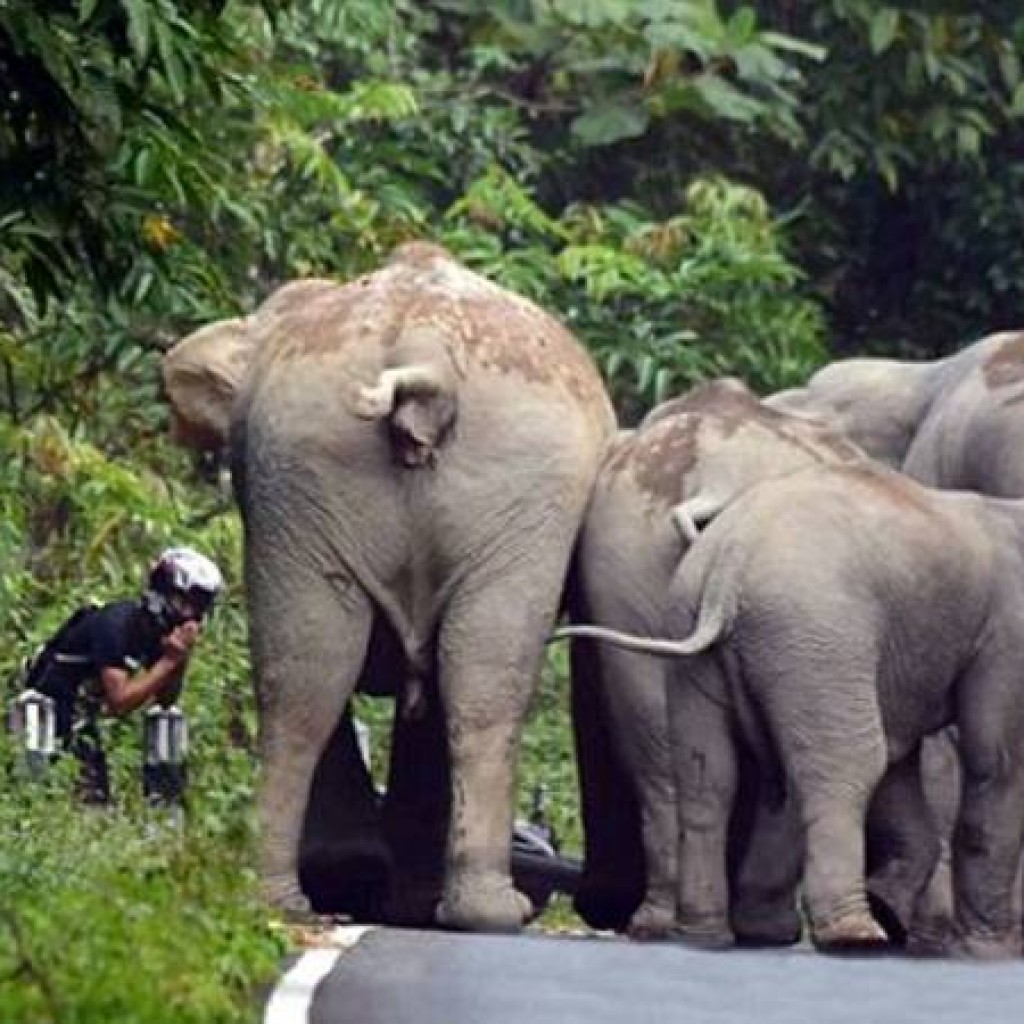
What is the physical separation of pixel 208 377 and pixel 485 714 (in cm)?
154

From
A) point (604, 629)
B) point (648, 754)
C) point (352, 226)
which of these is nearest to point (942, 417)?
point (648, 754)

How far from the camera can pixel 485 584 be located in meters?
16.8

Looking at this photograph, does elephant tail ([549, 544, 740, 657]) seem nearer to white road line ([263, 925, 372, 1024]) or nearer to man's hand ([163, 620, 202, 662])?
white road line ([263, 925, 372, 1024])

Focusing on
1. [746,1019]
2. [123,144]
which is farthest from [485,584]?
[746,1019]

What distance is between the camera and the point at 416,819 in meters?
17.7

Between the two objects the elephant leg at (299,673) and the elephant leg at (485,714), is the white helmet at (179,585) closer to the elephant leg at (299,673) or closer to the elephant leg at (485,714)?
the elephant leg at (299,673)

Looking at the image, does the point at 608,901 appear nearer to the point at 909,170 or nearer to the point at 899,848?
the point at 899,848

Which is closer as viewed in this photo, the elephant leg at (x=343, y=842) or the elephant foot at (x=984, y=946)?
the elephant foot at (x=984, y=946)

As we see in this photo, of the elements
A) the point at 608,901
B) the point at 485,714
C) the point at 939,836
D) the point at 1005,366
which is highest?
the point at 1005,366

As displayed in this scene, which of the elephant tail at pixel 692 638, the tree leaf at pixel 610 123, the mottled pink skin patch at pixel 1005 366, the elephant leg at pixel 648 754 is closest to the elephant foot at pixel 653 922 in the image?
the elephant leg at pixel 648 754

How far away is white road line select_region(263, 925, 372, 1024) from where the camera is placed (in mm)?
12820

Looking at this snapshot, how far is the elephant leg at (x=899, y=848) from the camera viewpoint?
53.4 ft

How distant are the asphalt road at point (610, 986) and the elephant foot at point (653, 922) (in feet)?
4.19

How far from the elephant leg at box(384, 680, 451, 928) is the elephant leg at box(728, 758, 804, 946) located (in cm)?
118
